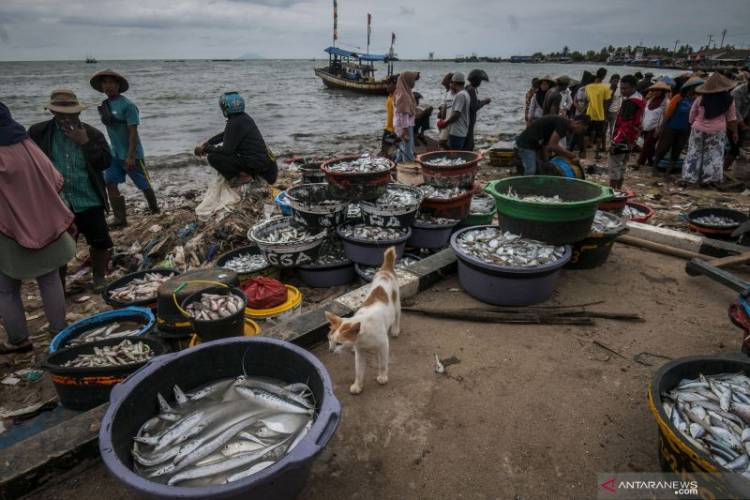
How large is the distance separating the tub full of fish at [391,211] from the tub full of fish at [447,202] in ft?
0.94

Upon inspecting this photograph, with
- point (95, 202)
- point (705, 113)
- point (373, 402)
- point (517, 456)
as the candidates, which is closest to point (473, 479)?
point (517, 456)

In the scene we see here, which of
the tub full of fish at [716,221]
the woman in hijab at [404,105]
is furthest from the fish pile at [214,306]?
the tub full of fish at [716,221]

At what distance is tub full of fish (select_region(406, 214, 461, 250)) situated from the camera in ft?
19.2

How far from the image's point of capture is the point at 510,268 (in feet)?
13.1

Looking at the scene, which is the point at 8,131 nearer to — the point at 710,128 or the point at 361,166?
the point at 361,166

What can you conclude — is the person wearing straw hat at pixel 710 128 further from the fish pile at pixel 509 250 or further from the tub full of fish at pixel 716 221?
the fish pile at pixel 509 250

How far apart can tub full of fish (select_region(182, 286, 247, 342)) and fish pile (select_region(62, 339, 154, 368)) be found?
492mm

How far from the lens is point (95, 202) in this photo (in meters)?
4.77

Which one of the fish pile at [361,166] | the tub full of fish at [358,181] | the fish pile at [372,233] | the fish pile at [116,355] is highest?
the fish pile at [361,166]

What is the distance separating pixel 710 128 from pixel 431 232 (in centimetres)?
734

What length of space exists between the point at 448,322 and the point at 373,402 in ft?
4.51

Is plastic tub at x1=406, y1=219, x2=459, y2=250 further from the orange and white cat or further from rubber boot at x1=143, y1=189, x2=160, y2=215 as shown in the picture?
rubber boot at x1=143, y1=189, x2=160, y2=215

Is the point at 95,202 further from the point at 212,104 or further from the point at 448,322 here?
the point at 212,104

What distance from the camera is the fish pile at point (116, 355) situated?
10.7 ft
